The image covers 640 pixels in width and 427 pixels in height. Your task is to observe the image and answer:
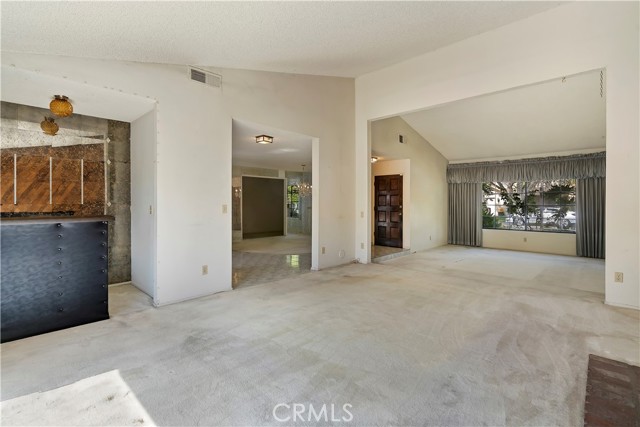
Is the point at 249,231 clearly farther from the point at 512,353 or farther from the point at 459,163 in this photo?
the point at 512,353

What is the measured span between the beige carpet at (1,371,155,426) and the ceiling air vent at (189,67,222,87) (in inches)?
127

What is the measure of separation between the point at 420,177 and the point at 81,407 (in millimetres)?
7483

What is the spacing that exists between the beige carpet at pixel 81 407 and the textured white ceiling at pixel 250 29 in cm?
244

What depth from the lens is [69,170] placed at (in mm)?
3740

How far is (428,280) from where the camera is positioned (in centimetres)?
460

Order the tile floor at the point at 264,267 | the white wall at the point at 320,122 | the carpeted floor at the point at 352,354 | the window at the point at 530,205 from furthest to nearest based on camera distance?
the window at the point at 530,205, the tile floor at the point at 264,267, the white wall at the point at 320,122, the carpeted floor at the point at 352,354

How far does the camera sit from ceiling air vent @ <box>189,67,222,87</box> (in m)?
3.61

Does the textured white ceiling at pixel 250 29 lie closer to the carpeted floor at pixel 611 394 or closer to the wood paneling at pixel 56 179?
the wood paneling at pixel 56 179

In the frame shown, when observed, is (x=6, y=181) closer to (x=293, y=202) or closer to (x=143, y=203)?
(x=143, y=203)

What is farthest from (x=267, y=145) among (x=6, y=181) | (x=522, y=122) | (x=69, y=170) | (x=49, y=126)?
(x=522, y=122)

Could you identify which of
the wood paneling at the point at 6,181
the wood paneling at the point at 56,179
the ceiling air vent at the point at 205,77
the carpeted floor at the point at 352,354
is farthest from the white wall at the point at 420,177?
the wood paneling at the point at 6,181

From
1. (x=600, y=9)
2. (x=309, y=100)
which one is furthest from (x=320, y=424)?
(x=600, y=9)

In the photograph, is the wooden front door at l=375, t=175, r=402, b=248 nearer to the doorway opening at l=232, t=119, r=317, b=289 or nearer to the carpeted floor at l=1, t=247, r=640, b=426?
the doorway opening at l=232, t=119, r=317, b=289

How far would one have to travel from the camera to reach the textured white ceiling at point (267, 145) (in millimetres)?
4610
